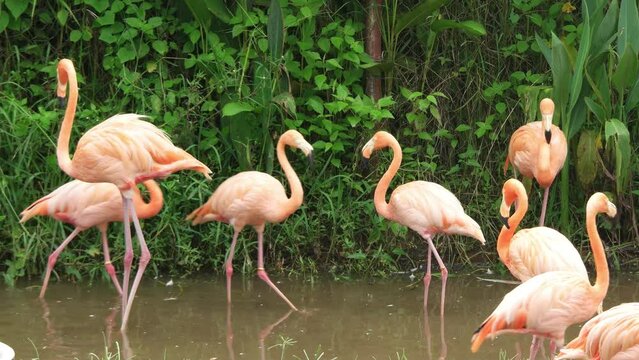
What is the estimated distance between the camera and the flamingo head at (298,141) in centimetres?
701

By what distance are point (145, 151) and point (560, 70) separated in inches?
115

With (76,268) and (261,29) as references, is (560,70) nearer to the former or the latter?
(261,29)

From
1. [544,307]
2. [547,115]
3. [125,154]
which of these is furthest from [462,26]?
[544,307]

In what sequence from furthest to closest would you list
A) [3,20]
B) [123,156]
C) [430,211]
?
[3,20] < [430,211] < [123,156]

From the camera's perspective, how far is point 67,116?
6.43 metres

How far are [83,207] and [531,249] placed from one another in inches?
107

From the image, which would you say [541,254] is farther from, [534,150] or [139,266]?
[139,266]

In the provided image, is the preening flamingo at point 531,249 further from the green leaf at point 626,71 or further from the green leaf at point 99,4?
the green leaf at point 99,4

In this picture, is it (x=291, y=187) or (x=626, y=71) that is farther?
(x=626, y=71)

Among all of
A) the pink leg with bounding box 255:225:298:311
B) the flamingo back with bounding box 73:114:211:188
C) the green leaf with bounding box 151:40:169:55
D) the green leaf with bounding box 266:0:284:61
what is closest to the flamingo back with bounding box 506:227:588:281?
the pink leg with bounding box 255:225:298:311

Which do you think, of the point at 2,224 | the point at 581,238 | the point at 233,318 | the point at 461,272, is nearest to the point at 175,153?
the point at 233,318

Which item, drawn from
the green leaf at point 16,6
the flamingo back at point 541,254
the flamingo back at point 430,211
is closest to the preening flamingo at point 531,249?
the flamingo back at point 541,254

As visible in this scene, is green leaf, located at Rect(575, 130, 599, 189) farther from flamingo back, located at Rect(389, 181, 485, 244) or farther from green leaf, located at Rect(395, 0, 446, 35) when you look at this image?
green leaf, located at Rect(395, 0, 446, 35)

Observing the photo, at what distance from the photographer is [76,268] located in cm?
732
